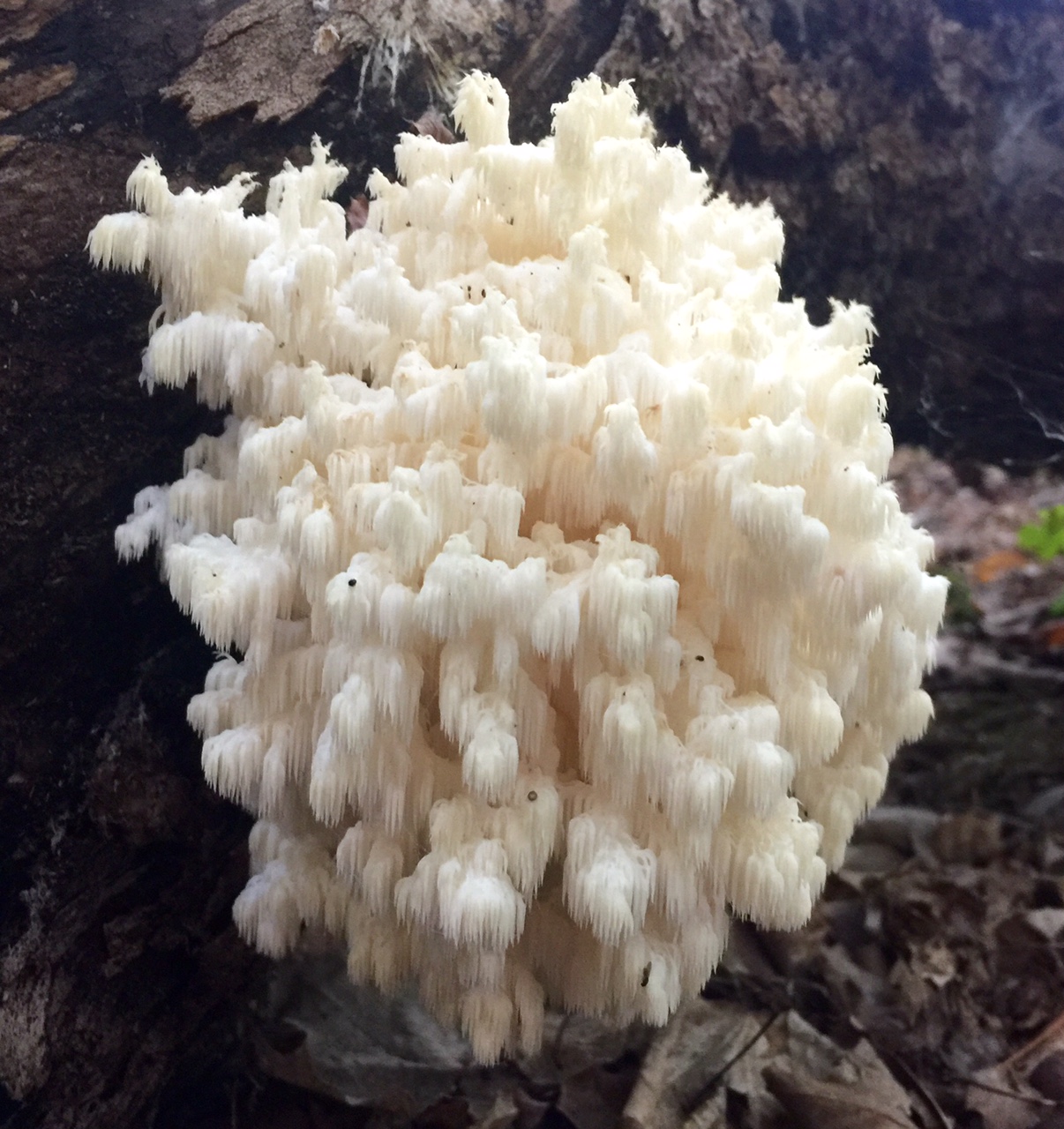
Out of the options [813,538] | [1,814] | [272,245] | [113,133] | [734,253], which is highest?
[113,133]

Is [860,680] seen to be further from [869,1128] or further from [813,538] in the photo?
[869,1128]

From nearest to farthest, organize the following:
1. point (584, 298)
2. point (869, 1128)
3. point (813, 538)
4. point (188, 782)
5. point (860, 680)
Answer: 1. point (813, 538)
2. point (584, 298)
3. point (860, 680)
4. point (869, 1128)
5. point (188, 782)

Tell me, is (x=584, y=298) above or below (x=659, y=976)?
above

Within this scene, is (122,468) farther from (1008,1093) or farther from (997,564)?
(997,564)

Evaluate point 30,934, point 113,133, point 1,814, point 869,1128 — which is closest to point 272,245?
point 113,133

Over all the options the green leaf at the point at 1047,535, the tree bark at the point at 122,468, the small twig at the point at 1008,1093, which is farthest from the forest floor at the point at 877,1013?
the tree bark at the point at 122,468
